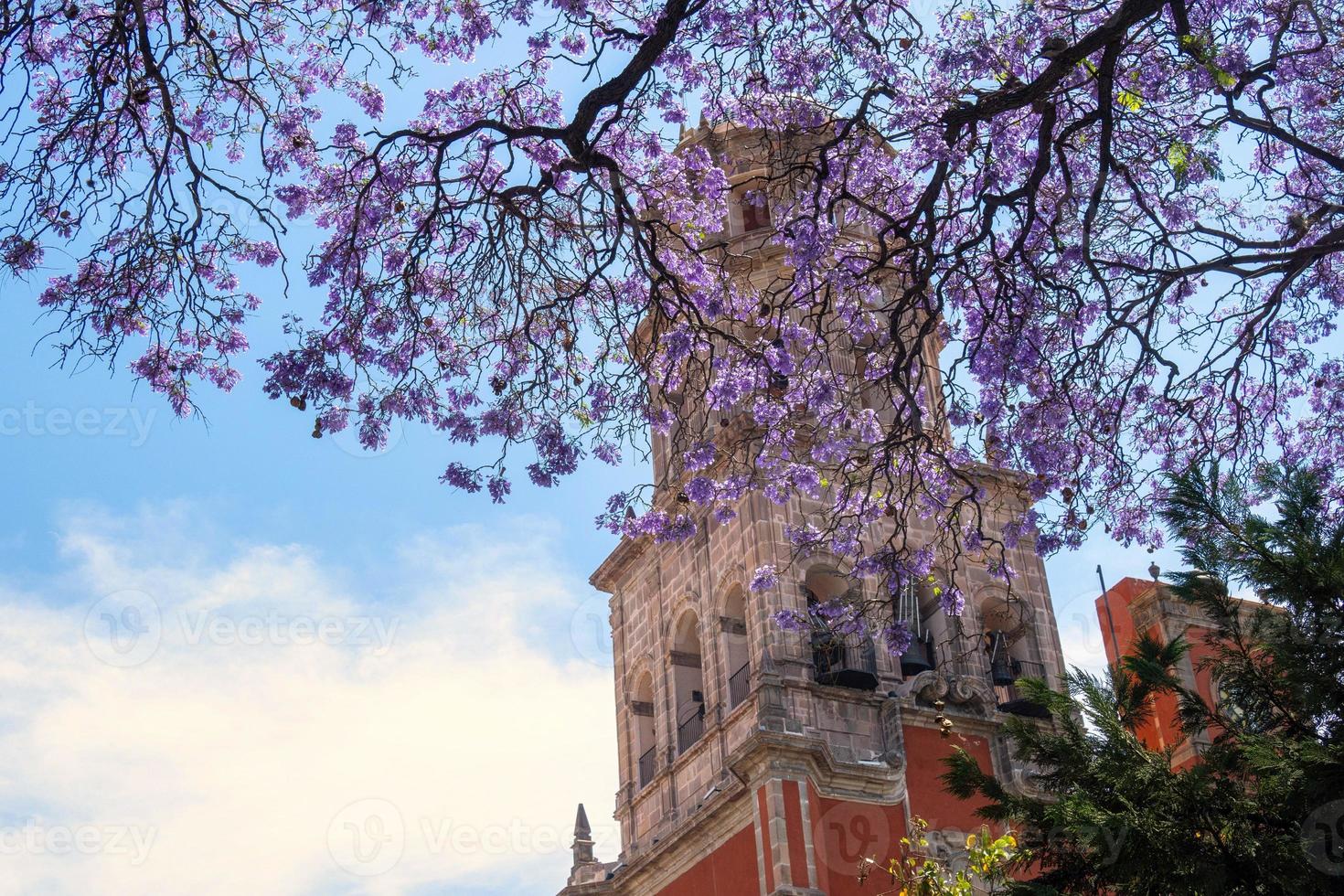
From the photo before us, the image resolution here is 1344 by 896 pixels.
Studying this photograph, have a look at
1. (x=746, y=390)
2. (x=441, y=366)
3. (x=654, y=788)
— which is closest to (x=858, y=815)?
(x=654, y=788)

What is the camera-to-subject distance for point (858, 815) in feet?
67.3

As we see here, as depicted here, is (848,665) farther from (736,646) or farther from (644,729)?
(644,729)

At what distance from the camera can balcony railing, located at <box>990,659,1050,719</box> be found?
21844mm

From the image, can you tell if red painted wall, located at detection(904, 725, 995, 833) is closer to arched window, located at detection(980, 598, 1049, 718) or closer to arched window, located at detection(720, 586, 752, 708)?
arched window, located at detection(980, 598, 1049, 718)

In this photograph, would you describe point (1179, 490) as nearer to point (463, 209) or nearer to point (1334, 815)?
point (1334, 815)

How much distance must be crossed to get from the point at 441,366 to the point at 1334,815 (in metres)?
7.35

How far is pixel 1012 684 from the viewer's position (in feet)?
70.8

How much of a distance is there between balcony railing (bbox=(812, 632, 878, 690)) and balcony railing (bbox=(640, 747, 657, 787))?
3371 mm

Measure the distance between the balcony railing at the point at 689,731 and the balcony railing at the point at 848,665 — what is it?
2.09 meters

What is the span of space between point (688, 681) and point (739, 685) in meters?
1.86

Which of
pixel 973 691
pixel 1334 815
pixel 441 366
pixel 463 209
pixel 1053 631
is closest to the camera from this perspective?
pixel 1334 815

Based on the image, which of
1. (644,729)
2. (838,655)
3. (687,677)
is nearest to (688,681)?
(687,677)

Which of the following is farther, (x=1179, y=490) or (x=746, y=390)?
(x=746, y=390)

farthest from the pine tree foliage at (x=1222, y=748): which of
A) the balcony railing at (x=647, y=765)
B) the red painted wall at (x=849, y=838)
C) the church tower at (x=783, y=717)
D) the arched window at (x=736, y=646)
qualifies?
the balcony railing at (x=647, y=765)
